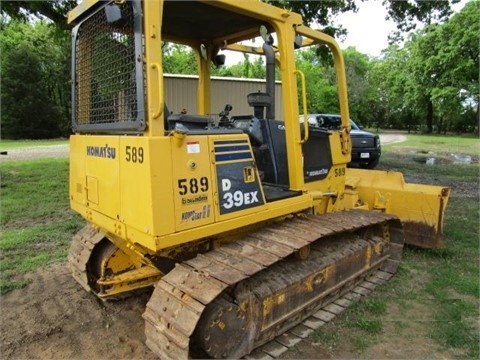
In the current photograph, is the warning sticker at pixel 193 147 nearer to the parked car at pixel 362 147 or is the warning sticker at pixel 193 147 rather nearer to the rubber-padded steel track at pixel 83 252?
the rubber-padded steel track at pixel 83 252

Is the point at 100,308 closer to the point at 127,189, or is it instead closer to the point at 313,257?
the point at 127,189

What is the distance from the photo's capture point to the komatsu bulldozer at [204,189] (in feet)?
9.30

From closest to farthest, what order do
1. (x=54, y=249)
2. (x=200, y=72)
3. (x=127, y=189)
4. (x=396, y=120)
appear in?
(x=127, y=189) < (x=200, y=72) < (x=54, y=249) < (x=396, y=120)

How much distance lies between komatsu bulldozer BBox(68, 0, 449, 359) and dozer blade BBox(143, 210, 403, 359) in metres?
0.01

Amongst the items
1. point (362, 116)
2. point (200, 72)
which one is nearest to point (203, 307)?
point (200, 72)

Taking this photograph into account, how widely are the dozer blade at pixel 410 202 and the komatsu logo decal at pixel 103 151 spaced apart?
125 inches

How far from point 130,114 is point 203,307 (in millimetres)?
1450

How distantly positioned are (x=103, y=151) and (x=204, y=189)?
911 millimetres

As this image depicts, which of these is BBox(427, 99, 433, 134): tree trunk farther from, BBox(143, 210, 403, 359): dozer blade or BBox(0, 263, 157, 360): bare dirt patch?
BBox(0, 263, 157, 360): bare dirt patch

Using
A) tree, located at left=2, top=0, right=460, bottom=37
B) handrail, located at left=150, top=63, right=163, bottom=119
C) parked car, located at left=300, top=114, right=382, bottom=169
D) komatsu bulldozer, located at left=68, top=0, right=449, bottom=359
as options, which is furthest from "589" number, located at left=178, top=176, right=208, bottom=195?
parked car, located at left=300, top=114, right=382, bottom=169

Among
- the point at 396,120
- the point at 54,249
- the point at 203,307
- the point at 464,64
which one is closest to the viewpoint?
the point at 203,307

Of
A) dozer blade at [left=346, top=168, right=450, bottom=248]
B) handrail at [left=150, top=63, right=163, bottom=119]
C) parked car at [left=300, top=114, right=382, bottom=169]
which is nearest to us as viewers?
handrail at [left=150, top=63, right=163, bottom=119]

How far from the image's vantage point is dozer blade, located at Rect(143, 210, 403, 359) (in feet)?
9.29

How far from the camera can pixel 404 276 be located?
4.86 meters
